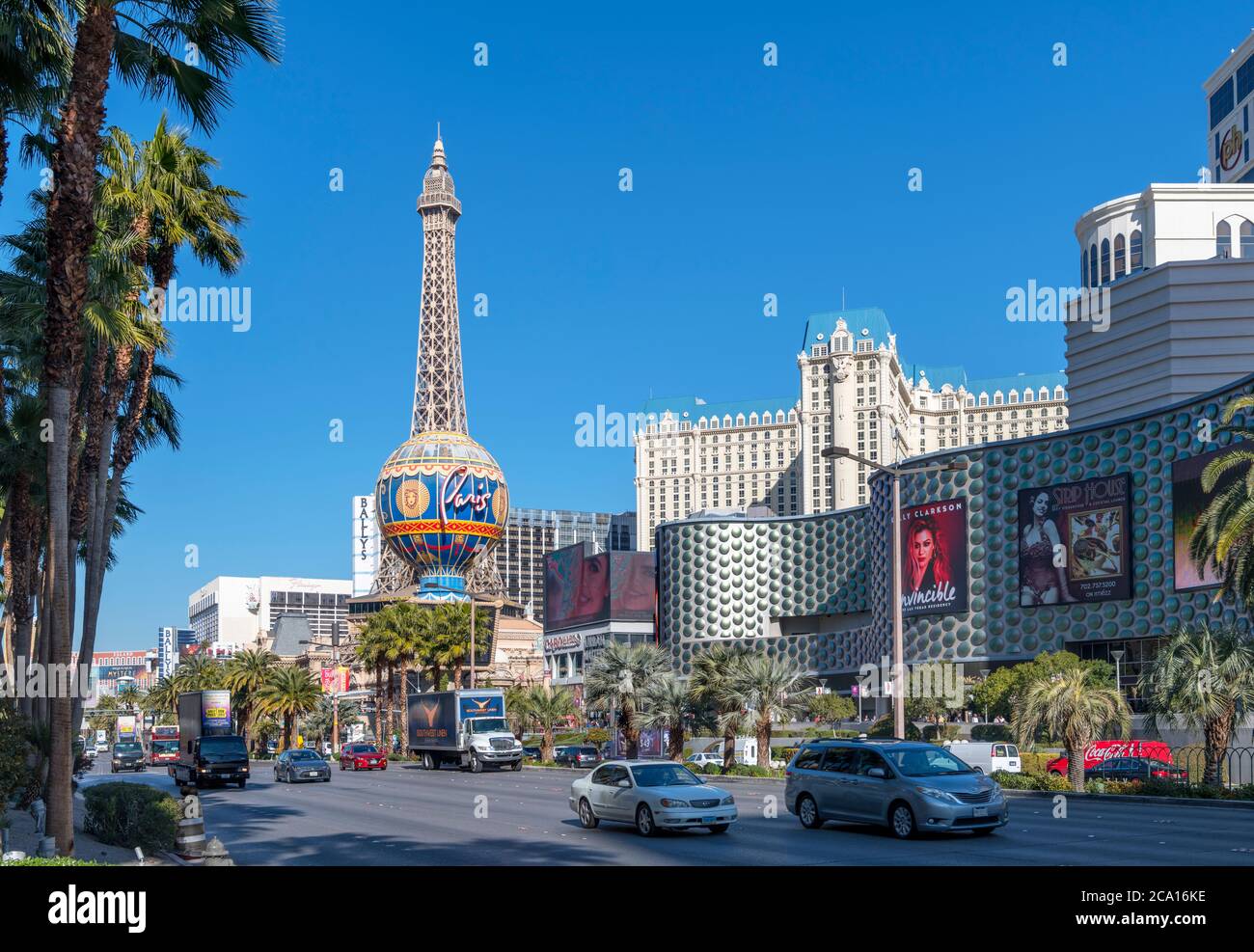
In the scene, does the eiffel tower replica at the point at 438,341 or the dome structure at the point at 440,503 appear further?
the eiffel tower replica at the point at 438,341

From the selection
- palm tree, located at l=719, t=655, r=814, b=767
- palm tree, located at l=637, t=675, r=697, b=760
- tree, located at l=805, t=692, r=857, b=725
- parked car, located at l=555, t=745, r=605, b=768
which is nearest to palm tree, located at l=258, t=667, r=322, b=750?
parked car, located at l=555, t=745, r=605, b=768

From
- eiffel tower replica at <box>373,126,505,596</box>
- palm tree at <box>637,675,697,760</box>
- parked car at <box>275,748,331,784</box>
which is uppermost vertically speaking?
eiffel tower replica at <box>373,126,505,596</box>

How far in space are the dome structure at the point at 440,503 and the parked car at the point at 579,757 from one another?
54848 millimetres

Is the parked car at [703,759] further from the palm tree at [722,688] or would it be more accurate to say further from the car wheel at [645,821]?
the car wheel at [645,821]

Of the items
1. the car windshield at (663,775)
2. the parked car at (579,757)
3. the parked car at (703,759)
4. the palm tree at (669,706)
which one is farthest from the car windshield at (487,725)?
the car windshield at (663,775)

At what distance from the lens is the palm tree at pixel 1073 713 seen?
33.1 metres

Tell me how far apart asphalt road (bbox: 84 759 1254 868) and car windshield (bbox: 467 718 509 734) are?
20883 mm

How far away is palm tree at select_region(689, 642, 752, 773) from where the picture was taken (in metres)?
46.9

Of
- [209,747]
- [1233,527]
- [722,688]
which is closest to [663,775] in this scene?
[1233,527]

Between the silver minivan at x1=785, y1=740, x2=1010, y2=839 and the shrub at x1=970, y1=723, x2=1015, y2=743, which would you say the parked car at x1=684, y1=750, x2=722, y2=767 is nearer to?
the shrub at x1=970, y1=723, x2=1015, y2=743
